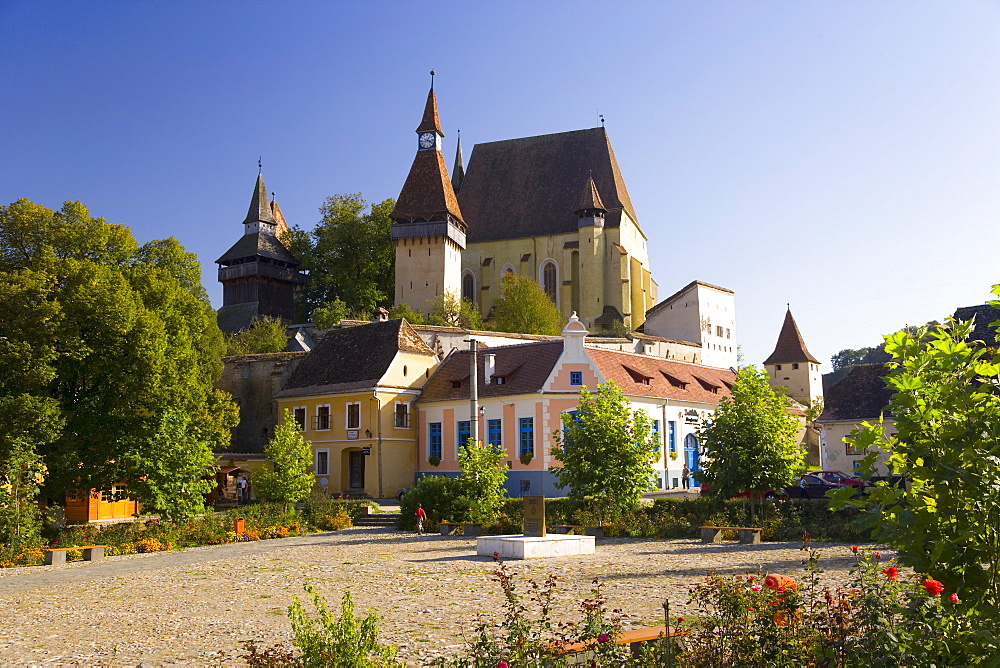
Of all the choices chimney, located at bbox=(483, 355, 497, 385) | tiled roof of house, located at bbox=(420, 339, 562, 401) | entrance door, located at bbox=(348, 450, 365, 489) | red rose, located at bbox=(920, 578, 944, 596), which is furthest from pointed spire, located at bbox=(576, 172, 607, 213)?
red rose, located at bbox=(920, 578, 944, 596)

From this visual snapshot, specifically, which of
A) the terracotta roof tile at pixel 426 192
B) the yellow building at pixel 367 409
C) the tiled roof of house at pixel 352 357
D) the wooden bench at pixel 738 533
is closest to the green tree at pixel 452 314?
the terracotta roof tile at pixel 426 192

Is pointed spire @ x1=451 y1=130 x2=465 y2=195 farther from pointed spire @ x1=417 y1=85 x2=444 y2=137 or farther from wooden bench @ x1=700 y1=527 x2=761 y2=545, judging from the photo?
wooden bench @ x1=700 y1=527 x2=761 y2=545

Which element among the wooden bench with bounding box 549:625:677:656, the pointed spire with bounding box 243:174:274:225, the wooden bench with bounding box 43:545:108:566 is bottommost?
A: the wooden bench with bounding box 43:545:108:566

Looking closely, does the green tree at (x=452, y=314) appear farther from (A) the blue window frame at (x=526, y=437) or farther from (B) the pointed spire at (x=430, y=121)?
(A) the blue window frame at (x=526, y=437)

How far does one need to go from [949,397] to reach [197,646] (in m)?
9.12

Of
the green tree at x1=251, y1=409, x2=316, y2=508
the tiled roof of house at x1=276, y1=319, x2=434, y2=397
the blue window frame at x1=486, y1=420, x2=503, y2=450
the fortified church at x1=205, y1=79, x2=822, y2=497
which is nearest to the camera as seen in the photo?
the green tree at x1=251, y1=409, x2=316, y2=508

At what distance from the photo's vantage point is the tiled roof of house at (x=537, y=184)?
81631mm

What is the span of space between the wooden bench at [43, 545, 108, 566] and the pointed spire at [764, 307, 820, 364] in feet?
221

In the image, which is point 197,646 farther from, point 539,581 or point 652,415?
point 652,415

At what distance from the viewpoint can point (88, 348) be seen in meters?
25.8

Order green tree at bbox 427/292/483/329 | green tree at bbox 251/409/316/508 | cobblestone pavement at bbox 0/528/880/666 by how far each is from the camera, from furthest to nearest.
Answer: green tree at bbox 427/292/483/329 < green tree at bbox 251/409/316/508 < cobblestone pavement at bbox 0/528/880/666

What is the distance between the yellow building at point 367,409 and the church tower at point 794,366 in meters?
43.3

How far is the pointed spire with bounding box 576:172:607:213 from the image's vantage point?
255ft

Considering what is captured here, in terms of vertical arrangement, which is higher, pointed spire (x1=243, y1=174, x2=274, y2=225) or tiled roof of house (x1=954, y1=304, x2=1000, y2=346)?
pointed spire (x1=243, y1=174, x2=274, y2=225)
